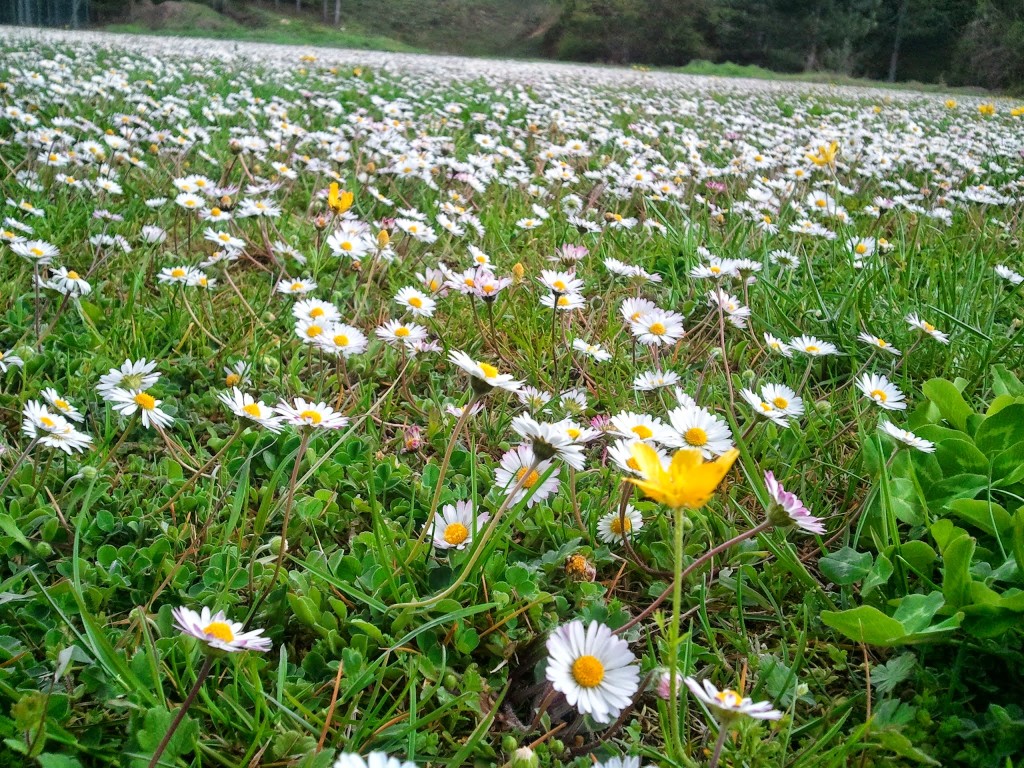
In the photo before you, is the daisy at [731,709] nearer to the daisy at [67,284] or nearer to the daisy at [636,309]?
the daisy at [636,309]

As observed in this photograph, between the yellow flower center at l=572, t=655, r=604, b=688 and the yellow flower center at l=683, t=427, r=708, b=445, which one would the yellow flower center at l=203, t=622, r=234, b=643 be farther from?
the yellow flower center at l=683, t=427, r=708, b=445

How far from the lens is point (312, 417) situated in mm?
1086

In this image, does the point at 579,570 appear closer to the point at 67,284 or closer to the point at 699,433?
the point at 699,433

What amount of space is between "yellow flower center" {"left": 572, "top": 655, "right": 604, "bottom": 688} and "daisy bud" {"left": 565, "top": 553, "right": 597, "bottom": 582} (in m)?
0.33

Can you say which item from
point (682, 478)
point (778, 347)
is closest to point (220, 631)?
point (682, 478)

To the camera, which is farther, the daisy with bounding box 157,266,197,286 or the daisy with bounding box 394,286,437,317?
the daisy with bounding box 157,266,197,286

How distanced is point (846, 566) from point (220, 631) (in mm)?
894

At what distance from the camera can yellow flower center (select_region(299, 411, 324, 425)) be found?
1.04m

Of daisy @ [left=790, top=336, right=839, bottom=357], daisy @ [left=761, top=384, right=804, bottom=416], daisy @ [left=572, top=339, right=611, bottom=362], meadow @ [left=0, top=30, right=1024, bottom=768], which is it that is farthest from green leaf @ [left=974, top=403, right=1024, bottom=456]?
daisy @ [left=572, top=339, right=611, bottom=362]

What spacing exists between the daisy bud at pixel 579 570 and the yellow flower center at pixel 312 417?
0.44m

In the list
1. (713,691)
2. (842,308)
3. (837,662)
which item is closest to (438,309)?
(842,308)

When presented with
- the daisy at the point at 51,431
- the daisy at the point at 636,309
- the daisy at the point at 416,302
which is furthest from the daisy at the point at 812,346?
the daisy at the point at 51,431

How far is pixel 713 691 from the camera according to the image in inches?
28.0

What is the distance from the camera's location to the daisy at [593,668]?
793 millimetres
